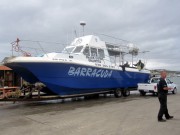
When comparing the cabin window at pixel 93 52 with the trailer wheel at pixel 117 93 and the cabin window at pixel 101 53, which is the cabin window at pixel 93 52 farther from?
the trailer wheel at pixel 117 93

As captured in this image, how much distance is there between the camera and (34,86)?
14195 mm

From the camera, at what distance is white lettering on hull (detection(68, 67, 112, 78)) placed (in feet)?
48.9

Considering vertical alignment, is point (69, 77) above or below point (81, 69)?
below

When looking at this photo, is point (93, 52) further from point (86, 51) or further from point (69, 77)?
point (69, 77)

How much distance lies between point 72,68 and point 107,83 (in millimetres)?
3786

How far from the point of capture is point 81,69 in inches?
608

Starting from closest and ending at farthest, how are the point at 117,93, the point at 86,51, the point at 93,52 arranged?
the point at 86,51
the point at 93,52
the point at 117,93

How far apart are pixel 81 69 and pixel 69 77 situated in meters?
1.10

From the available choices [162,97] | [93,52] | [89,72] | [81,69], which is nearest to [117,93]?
[93,52]

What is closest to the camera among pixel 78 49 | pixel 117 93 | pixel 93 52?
pixel 78 49

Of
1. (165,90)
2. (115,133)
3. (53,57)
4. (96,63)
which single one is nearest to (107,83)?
(96,63)

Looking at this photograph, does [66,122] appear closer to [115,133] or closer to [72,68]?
[115,133]

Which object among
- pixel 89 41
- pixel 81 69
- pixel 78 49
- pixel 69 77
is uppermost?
pixel 89 41

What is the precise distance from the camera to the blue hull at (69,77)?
13.4 meters
